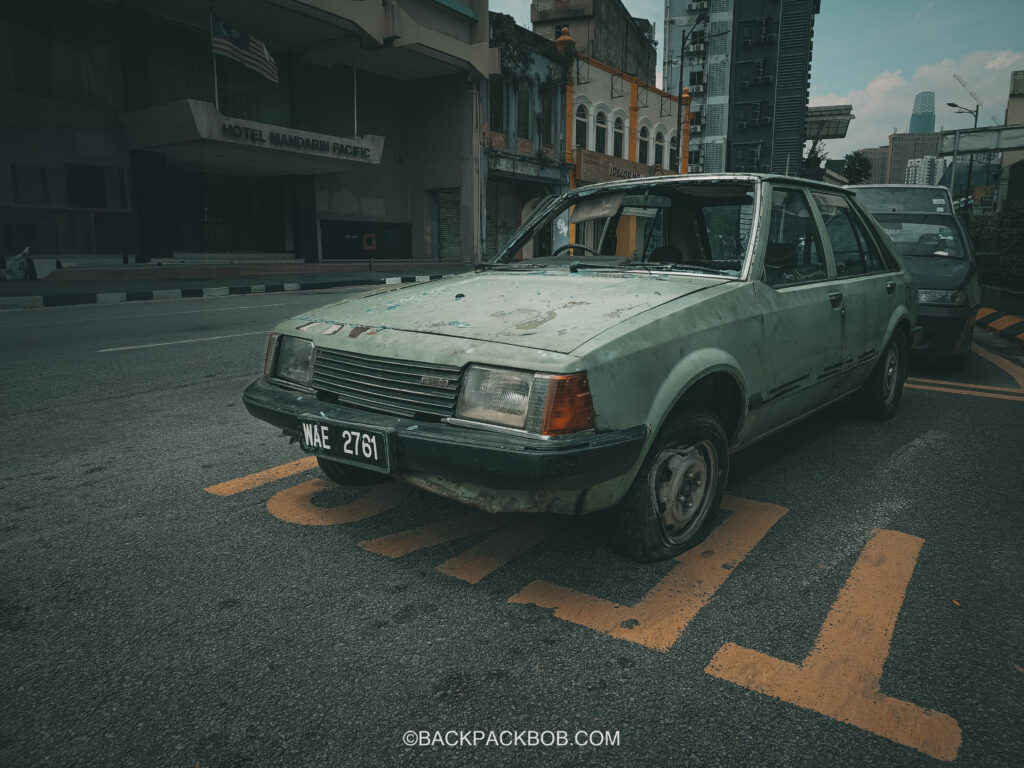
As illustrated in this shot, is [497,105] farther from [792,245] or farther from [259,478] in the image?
[259,478]

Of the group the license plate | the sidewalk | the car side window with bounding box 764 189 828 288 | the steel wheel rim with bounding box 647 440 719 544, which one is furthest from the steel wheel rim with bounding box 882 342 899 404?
the sidewalk

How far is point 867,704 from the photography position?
1726mm

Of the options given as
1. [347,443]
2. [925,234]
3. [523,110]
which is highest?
[523,110]

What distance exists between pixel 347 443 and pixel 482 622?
2.42ft

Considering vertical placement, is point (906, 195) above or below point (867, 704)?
above

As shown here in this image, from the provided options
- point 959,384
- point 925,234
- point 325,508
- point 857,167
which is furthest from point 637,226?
point 857,167

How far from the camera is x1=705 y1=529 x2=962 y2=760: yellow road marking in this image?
64.5 inches

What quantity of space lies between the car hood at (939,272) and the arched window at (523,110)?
23.2 meters

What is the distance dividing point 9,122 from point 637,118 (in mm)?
26620

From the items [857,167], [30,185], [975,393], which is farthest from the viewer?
[857,167]

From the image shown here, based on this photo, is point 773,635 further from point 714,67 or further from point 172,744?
point 714,67

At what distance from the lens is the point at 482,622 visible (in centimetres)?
208

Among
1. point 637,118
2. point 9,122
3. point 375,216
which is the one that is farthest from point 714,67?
point 9,122

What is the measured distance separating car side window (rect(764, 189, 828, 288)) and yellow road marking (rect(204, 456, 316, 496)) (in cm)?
240
